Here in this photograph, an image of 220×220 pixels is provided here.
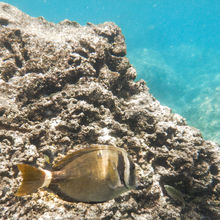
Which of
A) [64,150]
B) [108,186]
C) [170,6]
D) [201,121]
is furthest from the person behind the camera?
[170,6]

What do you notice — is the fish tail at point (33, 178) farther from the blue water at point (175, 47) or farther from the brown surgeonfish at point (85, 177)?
the blue water at point (175, 47)

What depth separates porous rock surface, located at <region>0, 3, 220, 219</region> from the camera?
214cm

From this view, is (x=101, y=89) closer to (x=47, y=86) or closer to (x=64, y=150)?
(x=47, y=86)

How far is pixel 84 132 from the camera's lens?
8.55 feet

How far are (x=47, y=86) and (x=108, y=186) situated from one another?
2683 mm

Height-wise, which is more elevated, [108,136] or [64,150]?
[108,136]

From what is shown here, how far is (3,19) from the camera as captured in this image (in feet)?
14.5

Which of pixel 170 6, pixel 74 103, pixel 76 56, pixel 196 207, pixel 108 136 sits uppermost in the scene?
pixel 170 6

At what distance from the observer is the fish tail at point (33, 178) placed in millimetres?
1130

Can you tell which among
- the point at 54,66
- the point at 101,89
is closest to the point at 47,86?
the point at 54,66

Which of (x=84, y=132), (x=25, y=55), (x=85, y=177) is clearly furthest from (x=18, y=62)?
(x=85, y=177)

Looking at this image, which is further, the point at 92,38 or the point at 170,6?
the point at 170,6

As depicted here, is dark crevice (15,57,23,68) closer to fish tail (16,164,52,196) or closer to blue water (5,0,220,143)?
fish tail (16,164,52,196)

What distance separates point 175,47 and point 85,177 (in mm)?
49136
